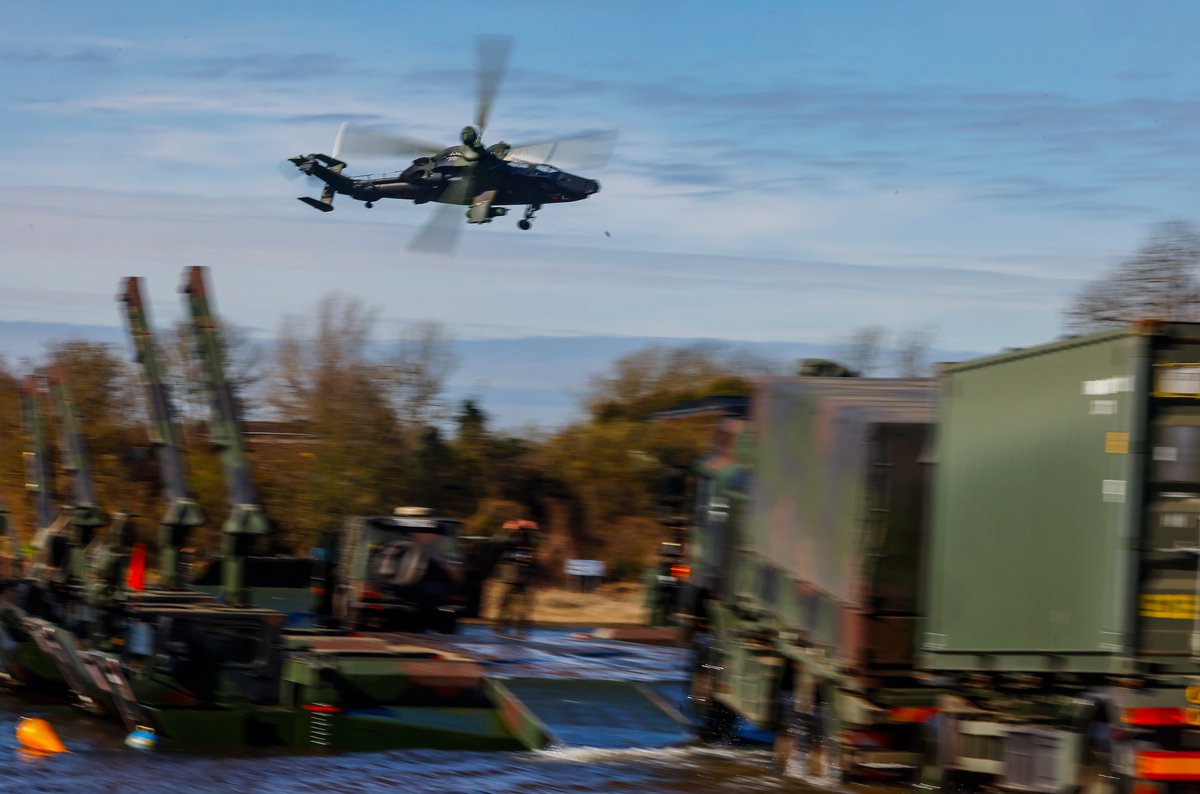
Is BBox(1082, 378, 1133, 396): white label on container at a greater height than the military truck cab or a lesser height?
greater

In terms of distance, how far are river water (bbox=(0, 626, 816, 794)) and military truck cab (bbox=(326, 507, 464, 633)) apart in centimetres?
639

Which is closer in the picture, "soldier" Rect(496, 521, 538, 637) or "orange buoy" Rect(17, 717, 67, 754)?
"orange buoy" Rect(17, 717, 67, 754)

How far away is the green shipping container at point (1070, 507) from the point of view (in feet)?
30.3

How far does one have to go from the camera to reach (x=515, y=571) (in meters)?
26.7

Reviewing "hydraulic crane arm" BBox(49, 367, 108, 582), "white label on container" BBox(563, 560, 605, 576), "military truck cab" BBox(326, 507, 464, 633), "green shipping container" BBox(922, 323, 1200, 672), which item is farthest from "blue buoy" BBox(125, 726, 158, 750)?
"white label on container" BBox(563, 560, 605, 576)

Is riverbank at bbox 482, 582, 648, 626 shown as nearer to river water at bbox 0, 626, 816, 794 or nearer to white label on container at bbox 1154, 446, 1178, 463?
river water at bbox 0, 626, 816, 794

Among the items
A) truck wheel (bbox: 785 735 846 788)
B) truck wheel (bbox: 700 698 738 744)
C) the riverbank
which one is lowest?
the riverbank

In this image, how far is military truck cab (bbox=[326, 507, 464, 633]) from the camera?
22.6m

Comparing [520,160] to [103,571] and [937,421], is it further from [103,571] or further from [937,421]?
[937,421]

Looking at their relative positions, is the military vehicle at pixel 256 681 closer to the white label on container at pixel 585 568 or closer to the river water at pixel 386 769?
the river water at pixel 386 769

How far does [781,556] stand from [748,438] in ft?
7.58

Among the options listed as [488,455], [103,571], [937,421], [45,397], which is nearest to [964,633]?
[937,421]

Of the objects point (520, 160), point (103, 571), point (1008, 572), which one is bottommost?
point (103, 571)

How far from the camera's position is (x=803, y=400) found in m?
13.1
